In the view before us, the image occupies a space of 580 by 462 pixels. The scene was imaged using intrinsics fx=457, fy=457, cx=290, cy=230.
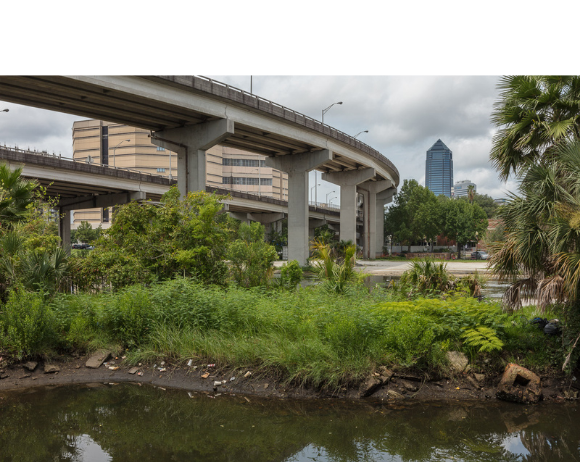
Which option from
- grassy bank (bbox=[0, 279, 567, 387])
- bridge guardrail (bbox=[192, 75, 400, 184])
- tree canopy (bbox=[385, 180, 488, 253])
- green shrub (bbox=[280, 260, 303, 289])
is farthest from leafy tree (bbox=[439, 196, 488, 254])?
grassy bank (bbox=[0, 279, 567, 387])

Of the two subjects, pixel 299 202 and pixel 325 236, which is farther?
pixel 325 236

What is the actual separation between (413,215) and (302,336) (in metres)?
60.5

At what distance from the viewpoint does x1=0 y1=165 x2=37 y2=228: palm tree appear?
11.6 m

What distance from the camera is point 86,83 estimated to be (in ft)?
63.4

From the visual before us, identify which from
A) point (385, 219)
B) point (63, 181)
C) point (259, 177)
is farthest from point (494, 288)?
point (259, 177)

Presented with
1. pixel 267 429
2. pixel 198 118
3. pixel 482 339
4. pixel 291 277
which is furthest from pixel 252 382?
pixel 198 118

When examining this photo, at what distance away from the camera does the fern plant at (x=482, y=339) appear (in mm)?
7238

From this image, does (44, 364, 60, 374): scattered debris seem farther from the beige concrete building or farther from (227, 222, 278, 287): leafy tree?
the beige concrete building

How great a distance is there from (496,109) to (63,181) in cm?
3934

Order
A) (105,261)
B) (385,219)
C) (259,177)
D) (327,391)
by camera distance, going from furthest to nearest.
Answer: (259,177)
(385,219)
(105,261)
(327,391)

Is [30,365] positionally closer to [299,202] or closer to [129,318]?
[129,318]

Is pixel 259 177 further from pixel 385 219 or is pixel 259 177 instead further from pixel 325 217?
pixel 385 219

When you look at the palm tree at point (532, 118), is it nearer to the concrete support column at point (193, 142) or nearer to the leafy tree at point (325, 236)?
the concrete support column at point (193, 142)

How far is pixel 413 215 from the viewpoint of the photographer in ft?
216
